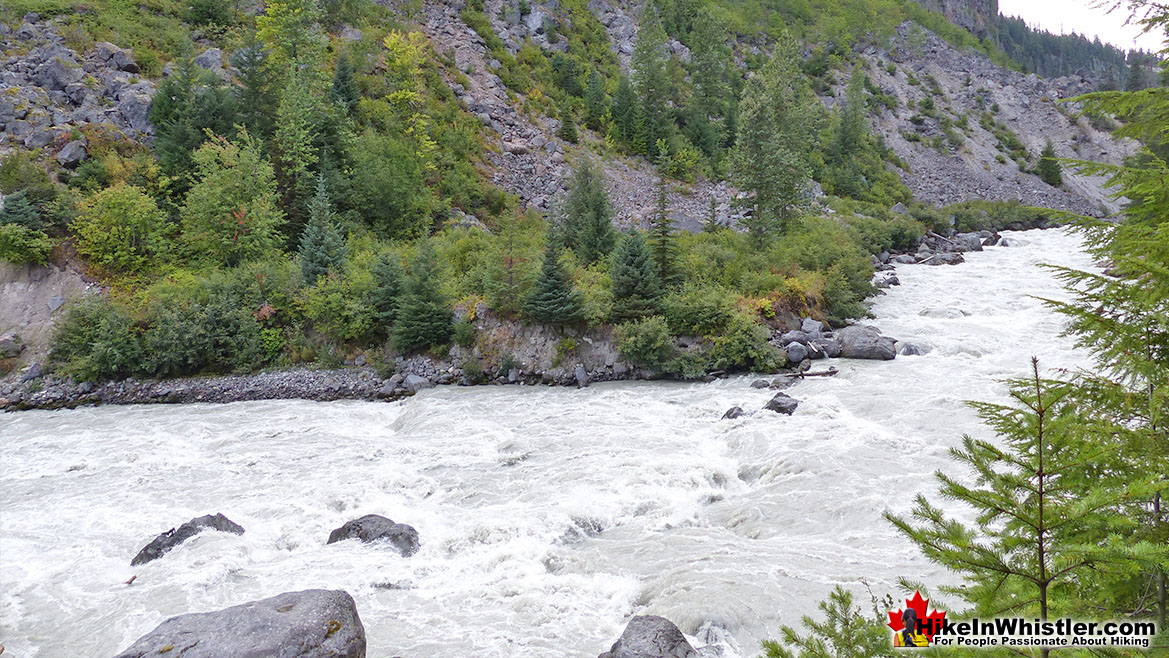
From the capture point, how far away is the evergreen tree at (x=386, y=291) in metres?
19.9

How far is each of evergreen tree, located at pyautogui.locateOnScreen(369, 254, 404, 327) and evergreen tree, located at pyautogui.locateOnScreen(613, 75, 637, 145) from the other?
78.3 feet

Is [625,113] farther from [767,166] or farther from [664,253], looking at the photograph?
[664,253]

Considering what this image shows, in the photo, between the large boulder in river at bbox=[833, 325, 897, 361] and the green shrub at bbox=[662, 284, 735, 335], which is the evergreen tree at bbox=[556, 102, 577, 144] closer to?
the green shrub at bbox=[662, 284, 735, 335]

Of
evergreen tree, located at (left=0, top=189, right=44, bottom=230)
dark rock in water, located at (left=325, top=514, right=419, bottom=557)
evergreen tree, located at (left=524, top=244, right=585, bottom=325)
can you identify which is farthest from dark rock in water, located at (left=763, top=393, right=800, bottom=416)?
evergreen tree, located at (left=0, top=189, right=44, bottom=230)

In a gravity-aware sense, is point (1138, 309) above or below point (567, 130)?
below

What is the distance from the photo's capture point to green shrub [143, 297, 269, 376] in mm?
18500

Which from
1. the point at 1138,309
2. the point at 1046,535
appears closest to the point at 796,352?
the point at 1138,309

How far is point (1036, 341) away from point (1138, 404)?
53.4ft

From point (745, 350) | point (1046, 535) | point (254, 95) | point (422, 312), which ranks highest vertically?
point (254, 95)

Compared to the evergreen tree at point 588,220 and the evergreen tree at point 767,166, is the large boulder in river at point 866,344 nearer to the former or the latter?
the evergreen tree at point 767,166

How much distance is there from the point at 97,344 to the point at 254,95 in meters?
15.4

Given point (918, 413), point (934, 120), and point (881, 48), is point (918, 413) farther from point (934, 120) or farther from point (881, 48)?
point (881, 48)

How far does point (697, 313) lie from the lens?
18.6 m

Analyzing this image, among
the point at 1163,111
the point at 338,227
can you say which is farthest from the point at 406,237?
the point at 1163,111
